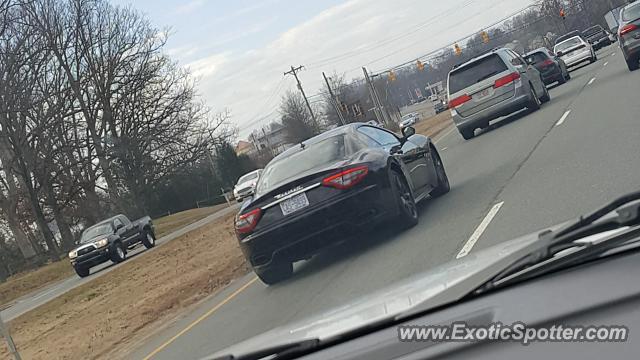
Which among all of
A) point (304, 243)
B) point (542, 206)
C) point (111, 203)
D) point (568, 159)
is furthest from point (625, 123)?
point (111, 203)

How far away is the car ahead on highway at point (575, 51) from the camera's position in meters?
39.5

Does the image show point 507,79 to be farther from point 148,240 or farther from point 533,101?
point 148,240

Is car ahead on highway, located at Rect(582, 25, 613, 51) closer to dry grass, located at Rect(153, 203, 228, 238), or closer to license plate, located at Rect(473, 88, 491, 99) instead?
dry grass, located at Rect(153, 203, 228, 238)

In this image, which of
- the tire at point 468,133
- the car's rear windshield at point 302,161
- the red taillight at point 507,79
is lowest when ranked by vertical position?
the tire at point 468,133

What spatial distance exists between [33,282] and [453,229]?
1216 inches

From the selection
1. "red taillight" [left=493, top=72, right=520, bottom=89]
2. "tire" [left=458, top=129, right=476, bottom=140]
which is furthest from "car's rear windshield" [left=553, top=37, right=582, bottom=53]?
"red taillight" [left=493, top=72, right=520, bottom=89]

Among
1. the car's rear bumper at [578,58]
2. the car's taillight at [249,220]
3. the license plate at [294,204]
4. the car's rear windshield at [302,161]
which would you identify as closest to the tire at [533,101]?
the car's rear windshield at [302,161]

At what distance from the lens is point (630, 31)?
797 inches

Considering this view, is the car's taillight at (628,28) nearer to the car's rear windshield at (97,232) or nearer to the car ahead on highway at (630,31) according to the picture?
the car ahead on highway at (630,31)

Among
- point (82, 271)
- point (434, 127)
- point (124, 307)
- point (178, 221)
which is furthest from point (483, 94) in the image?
point (178, 221)

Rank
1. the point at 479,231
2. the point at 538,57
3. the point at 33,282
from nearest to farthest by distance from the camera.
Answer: the point at 479,231 → the point at 538,57 → the point at 33,282

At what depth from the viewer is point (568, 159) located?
11.5 m

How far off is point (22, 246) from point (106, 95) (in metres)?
10.6

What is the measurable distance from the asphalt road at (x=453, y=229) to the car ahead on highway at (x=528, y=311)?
340cm
